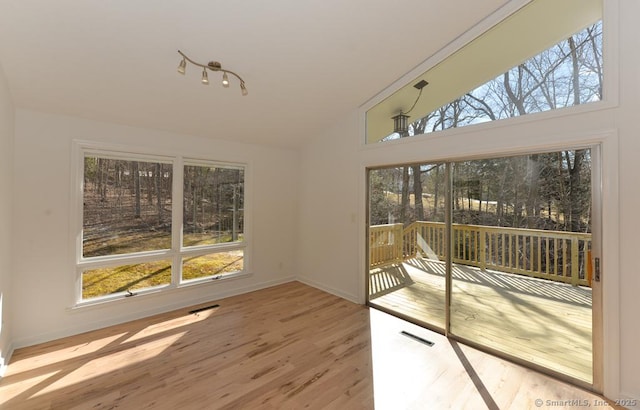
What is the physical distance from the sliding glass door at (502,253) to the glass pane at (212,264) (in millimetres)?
2339

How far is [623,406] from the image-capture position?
73.2 inches

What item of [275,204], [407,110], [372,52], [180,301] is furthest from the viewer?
[275,204]

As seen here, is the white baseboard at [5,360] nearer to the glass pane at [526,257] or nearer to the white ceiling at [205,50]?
the white ceiling at [205,50]

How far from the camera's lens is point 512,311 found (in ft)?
8.34

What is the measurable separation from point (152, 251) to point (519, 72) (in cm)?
449

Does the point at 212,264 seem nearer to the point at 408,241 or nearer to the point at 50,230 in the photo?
the point at 50,230

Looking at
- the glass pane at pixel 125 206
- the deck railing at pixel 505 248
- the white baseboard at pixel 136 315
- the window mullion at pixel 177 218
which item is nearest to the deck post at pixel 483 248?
the deck railing at pixel 505 248

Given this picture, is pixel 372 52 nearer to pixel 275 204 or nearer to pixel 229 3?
pixel 229 3

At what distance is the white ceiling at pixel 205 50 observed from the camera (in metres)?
1.88

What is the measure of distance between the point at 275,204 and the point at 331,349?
256 cm

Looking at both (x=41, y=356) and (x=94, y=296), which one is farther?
Result: (x=94, y=296)

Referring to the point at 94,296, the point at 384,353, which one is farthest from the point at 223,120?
the point at 384,353

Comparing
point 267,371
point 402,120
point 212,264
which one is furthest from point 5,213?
point 402,120

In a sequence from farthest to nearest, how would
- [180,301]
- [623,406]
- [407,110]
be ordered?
[180,301] → [407,110] → [623,406]
